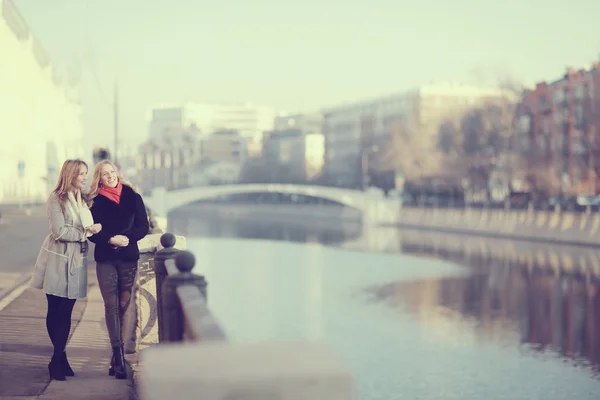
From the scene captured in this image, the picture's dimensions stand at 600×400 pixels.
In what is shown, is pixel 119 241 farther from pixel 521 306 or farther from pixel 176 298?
pixel 521 306

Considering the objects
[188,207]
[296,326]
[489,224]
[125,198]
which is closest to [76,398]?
[125,198]

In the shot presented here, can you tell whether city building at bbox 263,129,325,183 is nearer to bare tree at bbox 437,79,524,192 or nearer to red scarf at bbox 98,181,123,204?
bare tree at bbox 437,79,524,192

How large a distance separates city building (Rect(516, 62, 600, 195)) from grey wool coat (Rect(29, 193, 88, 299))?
43.9 meters

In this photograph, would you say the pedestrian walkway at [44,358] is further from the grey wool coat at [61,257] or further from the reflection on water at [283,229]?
the reflection on water at [283,229]

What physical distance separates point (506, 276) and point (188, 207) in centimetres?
8029

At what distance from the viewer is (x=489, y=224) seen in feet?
187

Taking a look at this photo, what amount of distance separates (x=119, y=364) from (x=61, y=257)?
2.72ft

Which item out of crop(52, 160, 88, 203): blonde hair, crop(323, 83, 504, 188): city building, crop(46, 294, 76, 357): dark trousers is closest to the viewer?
crop(52, 160, 88, 203): blonde hair

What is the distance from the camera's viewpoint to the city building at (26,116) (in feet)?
190

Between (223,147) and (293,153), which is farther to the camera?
(223,147)

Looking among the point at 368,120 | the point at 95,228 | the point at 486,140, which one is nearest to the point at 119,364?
the point at 95,228

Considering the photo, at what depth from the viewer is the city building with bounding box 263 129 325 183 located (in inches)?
5061

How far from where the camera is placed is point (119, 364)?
7035mm

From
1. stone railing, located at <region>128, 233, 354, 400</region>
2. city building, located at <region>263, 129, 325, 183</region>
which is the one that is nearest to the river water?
stone railing, located at <region>128, 233, 354, 400</region>
